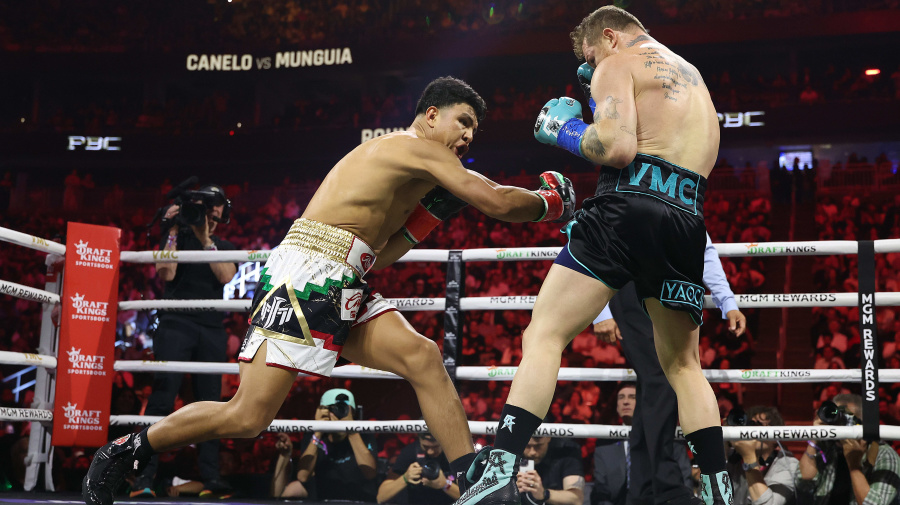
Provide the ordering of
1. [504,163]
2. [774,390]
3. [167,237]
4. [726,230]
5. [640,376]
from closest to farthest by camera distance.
A: [640,376]
[167,237]
[774,390]
[726,230]
[504,163]

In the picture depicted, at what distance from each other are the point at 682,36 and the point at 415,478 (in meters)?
11.8

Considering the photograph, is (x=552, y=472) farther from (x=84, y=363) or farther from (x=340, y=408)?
(x=84, y=363)

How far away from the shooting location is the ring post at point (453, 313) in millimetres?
3295

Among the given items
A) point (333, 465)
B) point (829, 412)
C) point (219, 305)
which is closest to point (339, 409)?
point (333, 465)

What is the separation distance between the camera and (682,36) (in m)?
13.6

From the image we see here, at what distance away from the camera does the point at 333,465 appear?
394 centimetres

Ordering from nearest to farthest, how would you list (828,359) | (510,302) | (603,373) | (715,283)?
(715,283)
(603,373)
(510,302)
(828,359)

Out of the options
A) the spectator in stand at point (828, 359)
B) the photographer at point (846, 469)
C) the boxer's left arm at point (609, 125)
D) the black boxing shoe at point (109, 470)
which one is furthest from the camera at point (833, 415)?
the spectator in stand at point (828, 359)

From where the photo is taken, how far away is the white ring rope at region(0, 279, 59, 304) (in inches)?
130

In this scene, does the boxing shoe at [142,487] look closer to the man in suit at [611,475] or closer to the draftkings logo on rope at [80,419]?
the draftkings logo on rope at [80,419]

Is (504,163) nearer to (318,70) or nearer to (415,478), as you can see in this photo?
(318,70)

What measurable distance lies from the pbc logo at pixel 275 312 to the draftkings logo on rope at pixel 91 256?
68.6 inches

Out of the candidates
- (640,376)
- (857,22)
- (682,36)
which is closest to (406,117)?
(682,36)

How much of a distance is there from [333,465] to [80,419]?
1.17 metres
